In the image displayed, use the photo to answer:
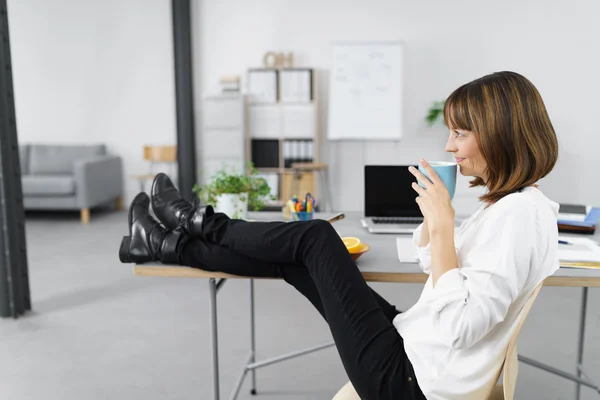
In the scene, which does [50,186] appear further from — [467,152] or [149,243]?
[467,152]

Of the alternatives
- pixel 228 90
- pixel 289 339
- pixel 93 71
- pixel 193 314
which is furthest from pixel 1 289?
pixel 93 71

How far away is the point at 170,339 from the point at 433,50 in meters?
4.17

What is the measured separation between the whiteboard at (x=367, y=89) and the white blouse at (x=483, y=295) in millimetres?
4317

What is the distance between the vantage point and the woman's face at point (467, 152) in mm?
1139

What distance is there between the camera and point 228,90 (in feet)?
18.4

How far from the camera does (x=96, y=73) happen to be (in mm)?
6219

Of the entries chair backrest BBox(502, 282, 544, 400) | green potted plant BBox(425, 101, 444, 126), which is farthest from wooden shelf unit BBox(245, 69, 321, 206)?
chair backrest BBox(502, 282, 544, 400)

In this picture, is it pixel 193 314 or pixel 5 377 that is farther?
pixel 193 314

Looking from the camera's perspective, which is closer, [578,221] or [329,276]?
[329,276]

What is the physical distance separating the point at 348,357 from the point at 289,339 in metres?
1.45

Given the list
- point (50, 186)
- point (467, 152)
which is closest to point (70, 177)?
point (50, 186)

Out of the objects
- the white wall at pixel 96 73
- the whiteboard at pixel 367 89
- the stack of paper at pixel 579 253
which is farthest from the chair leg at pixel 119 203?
the stack of paper at pixel 579 253

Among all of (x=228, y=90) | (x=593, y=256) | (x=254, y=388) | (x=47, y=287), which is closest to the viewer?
(x=593, y=256)

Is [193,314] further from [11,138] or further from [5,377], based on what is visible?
[11,138]
